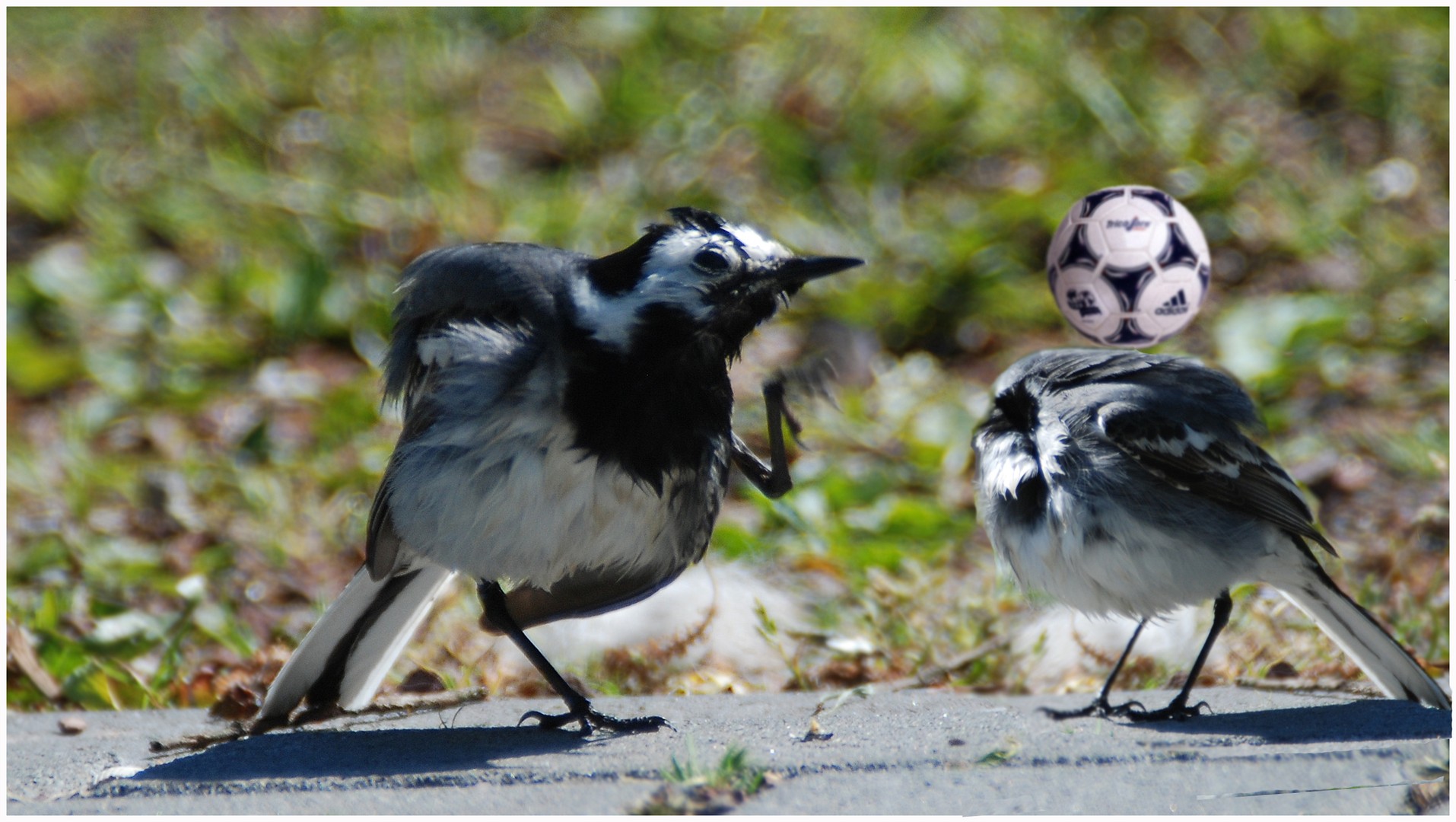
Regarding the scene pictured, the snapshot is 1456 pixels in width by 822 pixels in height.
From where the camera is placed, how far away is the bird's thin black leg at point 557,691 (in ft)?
11.6

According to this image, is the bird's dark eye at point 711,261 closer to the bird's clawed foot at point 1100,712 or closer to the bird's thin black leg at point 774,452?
A: the bird's thin black leg at point 774,452

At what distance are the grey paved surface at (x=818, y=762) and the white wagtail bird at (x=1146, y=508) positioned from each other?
0.79 feet

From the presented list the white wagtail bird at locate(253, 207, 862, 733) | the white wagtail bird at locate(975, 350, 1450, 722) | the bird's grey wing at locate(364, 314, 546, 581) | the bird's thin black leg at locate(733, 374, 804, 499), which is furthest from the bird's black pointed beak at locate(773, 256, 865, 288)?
the white wagtail bird at locate(975, 350, 1450, 722)

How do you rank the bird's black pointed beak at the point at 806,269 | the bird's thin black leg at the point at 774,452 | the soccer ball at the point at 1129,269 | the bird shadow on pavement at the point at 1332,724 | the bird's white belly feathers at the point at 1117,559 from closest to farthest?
the bird's black pointed beak at the point at 806,269
the bird shadow on pavement at the point at 1332,724
the bird's white belly feathers at the point at 1117,559
the bird's thin black leg at the point at 774,452
the soccer ball at the point at 1129,269

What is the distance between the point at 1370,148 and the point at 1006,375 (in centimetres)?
461

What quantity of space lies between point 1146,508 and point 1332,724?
66cm

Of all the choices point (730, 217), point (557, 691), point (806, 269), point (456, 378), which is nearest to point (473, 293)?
point (456, 378)

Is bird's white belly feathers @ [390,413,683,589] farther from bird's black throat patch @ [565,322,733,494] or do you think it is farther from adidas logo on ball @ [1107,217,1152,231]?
adidas logo on ball @ [1107,217,1152,231]

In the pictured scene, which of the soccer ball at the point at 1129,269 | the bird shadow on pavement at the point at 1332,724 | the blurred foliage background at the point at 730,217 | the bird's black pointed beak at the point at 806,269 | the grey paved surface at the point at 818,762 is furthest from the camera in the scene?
the blurred foliage background at the point at 730,217

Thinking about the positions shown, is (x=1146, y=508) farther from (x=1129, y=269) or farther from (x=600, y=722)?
(x=600, y=722)

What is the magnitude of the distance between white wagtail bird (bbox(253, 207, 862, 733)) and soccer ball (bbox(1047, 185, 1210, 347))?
43.3 inches

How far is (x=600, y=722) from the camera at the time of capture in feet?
11.7

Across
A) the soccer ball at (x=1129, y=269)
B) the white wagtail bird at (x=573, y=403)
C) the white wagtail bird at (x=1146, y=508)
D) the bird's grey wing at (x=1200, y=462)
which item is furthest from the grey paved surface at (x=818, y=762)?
the soccer ball at (x=1129, y=269)

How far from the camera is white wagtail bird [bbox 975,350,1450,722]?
11.6ft
